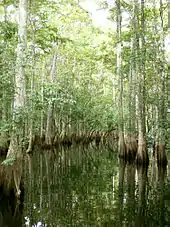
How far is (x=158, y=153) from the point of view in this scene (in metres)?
10.9

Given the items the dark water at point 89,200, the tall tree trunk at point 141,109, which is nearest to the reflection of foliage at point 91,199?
the dark water at point 89,200

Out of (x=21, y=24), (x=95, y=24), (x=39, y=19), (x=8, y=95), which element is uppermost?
(x=95, y=24)

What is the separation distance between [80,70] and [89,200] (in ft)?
62.4

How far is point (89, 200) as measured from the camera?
6.07 metres

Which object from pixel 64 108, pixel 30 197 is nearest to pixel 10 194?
pixel 30 197

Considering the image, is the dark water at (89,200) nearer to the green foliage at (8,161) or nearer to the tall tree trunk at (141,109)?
the green foliage at (8,161)

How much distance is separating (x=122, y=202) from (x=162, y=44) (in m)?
7.25

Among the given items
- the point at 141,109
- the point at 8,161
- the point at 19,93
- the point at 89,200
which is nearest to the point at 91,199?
the point at 89,200

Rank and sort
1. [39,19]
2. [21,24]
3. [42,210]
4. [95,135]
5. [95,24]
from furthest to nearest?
[95,135] < [95,24] < [39,19] < [21,24] < [42,210]

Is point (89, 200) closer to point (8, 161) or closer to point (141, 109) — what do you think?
point (8, 161)

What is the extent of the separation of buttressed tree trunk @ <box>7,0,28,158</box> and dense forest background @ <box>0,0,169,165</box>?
0.07 ft

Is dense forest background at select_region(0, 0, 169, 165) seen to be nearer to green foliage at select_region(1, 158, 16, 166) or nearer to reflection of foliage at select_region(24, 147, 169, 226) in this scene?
green foliage at select_region(1, 158, 16, 166)

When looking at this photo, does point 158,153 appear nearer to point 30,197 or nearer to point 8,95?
point 30,197

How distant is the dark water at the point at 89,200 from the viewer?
489cm
